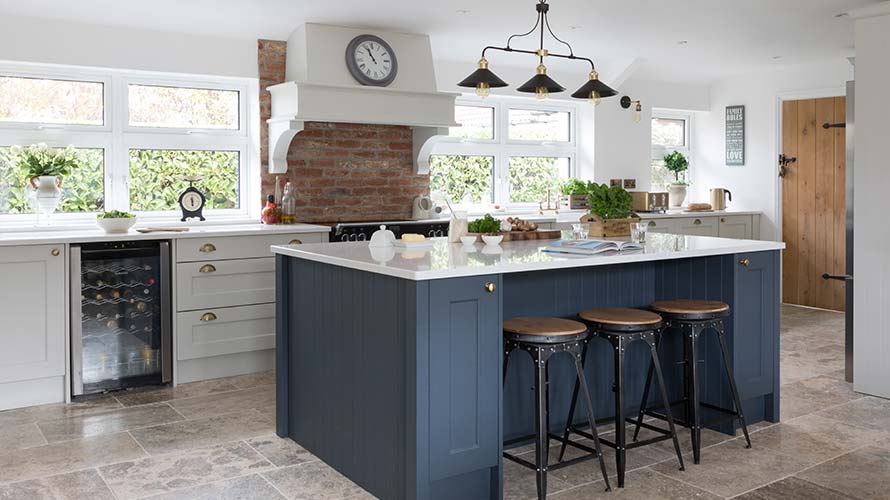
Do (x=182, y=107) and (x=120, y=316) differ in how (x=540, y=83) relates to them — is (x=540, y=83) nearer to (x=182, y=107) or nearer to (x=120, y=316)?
(x=120, y=316)

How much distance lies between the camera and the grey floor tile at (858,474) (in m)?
3.12

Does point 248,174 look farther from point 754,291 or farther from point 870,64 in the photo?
point 870,64

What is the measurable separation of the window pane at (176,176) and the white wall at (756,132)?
4.82m

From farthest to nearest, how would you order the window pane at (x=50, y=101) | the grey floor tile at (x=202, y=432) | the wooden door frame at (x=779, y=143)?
the wooden door frame at (x=779, y=143)
the window pane at (x=50, y=101)
the grey floor tile at (x=202, y=432)

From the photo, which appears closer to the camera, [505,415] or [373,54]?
[505,415]

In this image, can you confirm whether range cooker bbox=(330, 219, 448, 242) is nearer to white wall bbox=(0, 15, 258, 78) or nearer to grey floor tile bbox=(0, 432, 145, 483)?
white wall bbox=(0, 15, 258, 78)

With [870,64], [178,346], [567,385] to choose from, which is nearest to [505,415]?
[567,385]

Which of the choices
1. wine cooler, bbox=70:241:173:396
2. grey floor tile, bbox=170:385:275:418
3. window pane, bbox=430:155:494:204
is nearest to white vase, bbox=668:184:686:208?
window pane, bbox=430:155:494:204

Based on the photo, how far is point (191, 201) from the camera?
17.7ft

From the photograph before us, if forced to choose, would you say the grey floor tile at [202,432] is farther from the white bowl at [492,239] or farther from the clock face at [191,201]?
the clock face at [191,201]

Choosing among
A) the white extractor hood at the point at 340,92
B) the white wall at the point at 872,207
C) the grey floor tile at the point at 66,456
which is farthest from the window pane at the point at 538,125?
the grey floor tile at the point at 66,456

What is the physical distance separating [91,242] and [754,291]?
343 cm

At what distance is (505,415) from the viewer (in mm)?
3547

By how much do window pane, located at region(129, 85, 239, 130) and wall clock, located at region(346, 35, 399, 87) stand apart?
90cm
